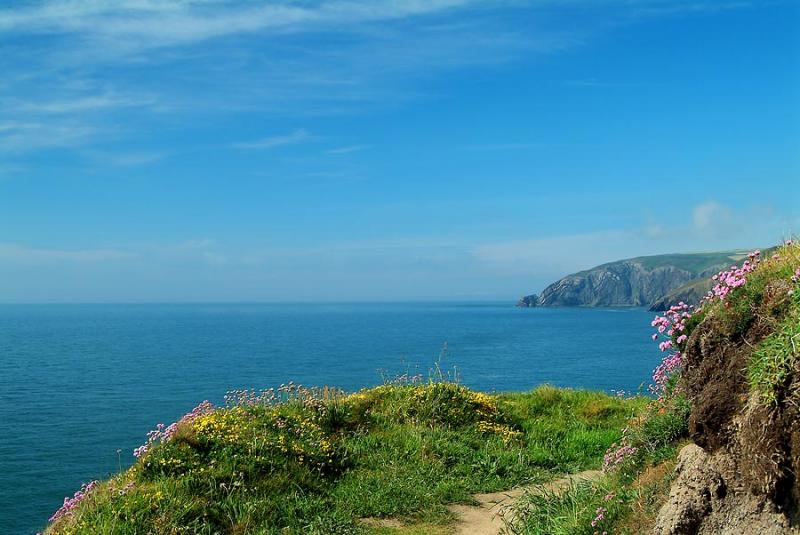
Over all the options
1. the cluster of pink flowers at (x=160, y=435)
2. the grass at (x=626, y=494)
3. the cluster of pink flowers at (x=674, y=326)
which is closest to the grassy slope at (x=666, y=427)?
the grass at (x=626, y=494)

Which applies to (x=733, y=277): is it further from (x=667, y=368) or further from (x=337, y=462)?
(x=337, y=462)

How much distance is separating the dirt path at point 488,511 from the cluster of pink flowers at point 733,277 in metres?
3.62

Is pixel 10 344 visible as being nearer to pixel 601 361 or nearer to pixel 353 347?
pixel 353 347

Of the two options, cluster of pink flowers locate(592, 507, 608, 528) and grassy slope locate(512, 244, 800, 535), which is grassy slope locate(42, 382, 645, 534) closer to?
grassy slope locate(512, 244, 800, 535)

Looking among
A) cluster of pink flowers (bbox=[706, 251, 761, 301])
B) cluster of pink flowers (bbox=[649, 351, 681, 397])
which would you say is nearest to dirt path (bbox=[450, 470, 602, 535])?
cluster of pink flowers (bbox=[649, 351, 681, 397])

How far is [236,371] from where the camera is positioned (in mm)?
68188

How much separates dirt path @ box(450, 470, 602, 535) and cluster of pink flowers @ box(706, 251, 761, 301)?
3.62m

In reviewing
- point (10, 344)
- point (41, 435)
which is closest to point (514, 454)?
point (41, 435)

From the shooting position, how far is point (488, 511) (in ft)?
36.3

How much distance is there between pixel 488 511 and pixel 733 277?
5543 mm

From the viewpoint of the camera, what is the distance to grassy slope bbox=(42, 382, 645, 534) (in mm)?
10172

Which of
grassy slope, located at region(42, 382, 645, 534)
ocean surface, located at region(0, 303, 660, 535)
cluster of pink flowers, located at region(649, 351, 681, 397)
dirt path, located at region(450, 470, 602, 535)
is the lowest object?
ocean surface, located at region(0, 303, 660, 535)

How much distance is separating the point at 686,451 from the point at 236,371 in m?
64.3

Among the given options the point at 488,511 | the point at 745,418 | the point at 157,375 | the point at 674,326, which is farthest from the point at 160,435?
the point at 157,375
